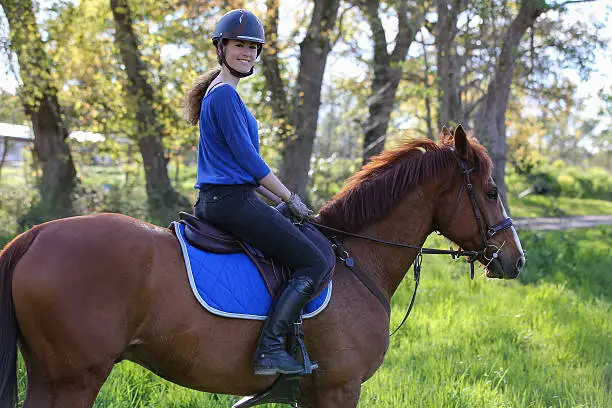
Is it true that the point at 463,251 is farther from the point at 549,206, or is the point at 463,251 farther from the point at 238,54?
the point at 549,206

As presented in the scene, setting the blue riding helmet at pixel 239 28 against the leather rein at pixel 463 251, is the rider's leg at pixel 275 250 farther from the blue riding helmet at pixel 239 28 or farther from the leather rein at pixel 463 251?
the blue riding helmet at pixel 239 28

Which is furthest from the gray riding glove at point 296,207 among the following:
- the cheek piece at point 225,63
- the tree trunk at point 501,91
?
the tree trunk at point 501,91

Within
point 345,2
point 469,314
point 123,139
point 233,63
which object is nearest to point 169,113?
point 123,139

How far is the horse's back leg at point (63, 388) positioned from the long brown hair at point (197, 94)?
1533 mm

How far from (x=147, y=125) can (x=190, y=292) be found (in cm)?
1120

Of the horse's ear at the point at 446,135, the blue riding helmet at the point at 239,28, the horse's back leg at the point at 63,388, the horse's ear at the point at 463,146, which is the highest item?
the blue riding helmet at the point at 239,28

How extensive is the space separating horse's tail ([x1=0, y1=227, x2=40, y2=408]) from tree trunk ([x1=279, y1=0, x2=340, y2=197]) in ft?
33.7

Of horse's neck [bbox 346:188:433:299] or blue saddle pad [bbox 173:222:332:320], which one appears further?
horse's neck [bbox 346:188:433:299]

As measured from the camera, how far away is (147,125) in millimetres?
13281

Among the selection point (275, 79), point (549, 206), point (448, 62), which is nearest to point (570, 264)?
point (448, 62)

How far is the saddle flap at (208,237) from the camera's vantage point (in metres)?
2.97

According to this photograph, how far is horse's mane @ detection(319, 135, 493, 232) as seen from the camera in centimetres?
355

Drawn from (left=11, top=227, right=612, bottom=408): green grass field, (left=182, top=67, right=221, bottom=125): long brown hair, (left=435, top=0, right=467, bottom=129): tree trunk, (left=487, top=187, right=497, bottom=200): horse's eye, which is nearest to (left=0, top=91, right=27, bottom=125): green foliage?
(left=435, top=0, right=467, bottom=129): tree trunk

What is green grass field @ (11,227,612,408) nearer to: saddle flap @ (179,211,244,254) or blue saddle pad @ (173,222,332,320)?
blue saddle pad @ (173,222,332,320)
